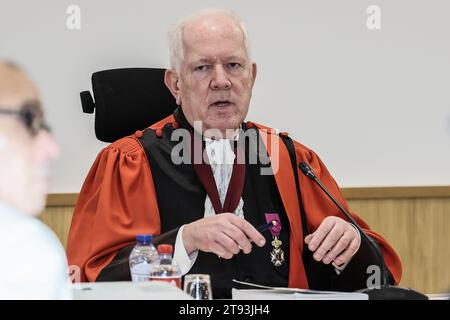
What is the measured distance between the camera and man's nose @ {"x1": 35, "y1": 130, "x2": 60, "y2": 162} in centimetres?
88

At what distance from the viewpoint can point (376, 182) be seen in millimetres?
4070

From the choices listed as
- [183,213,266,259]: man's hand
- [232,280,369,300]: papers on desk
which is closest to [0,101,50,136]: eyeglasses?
[232,280,369,300]: papers on desk

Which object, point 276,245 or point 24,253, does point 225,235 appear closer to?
point 276,245

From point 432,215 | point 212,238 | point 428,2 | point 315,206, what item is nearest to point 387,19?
point 428,2

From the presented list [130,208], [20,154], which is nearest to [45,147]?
[20,154]

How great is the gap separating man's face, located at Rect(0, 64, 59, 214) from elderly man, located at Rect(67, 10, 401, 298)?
1.61 metres

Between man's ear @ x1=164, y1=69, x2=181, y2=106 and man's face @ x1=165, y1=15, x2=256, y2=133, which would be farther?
man's ear @ x1=164, y1=69, x2=181, y2=106

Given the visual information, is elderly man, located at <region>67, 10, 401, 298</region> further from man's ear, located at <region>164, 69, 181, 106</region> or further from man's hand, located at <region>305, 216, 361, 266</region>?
man's hand, located at <region>305, 216, 361, 266</region>

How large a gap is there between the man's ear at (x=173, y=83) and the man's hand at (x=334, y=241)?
831mm

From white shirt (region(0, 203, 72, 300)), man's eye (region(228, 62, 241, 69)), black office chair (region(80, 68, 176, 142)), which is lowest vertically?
white shirt (region(0, 203, 72, 300))

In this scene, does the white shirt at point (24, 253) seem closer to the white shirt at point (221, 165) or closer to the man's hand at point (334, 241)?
the man's hand at point (334, 241)

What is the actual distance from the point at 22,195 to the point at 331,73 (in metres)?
3.28
